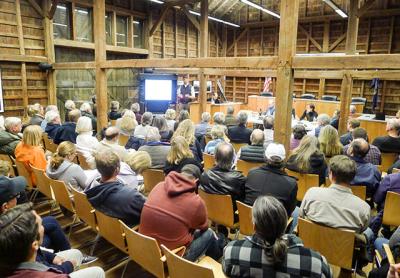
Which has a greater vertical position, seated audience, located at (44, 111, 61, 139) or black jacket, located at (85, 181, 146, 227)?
seated audience, located at (44, 111, 61, 139)

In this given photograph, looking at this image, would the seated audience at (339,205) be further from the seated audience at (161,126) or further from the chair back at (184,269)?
the seated audience at (161,126)

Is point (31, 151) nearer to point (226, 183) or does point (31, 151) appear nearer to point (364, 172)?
point (226, 183)

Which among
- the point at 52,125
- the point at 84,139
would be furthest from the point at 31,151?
the point at 52,125

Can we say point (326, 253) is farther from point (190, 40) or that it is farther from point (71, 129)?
point (190, 40)

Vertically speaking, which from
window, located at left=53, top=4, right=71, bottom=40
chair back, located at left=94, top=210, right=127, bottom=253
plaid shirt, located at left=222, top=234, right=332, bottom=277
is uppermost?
window, located at left=53, top=4, right=71, bottom=40

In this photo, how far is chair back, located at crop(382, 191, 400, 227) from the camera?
2.71 metres

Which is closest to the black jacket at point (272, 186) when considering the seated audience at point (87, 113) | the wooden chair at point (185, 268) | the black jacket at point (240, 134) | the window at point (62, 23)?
the wooden chair at point (185, 268)

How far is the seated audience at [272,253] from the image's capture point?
1.45 meters

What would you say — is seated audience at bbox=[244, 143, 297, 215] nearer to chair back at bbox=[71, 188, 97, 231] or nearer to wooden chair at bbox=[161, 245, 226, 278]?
wooden chair at bbox=[161, 245, 226, 278]

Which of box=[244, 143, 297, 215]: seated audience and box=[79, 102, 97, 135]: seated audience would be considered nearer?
box=[244, 143, 297, 215]: seated audience

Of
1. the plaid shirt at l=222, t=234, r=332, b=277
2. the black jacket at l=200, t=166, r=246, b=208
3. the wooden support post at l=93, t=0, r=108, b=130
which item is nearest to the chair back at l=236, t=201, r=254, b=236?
the black jacket at l=200, t=166, r=246, b=208

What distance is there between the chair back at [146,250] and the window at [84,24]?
29.5 feet

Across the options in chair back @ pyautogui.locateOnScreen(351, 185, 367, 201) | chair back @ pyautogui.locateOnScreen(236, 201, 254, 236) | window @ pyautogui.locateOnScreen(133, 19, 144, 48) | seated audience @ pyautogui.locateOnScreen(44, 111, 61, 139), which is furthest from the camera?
window @ pyautogui.locateOnScreen(133, 19, 144, 48)

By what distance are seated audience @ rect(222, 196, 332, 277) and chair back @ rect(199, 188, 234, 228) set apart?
3.82ft
